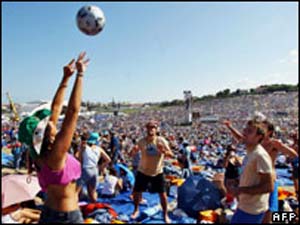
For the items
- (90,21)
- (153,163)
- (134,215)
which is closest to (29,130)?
(90,21)

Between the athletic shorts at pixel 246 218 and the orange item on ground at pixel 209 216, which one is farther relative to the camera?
the orange item on ground at pixel 209 216

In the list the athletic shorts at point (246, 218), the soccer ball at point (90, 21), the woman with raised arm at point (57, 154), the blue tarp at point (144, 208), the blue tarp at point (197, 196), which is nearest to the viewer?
the woman with raised arm at point (57, 154)

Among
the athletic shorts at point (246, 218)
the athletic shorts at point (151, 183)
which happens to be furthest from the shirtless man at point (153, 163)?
the athletic shorts at point (246, 218)

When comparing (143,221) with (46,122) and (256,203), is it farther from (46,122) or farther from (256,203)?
(46,122)

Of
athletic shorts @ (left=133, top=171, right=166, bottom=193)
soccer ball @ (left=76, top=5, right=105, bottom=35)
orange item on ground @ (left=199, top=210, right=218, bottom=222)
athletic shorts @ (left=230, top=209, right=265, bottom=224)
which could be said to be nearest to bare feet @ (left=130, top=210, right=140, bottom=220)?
athletic shorts @ (left=133, top=171, right=166, bottom=193)

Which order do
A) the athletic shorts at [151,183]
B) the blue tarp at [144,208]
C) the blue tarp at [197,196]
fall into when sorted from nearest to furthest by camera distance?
the athletic shorts at [151,183] → the blue tarp at [144,208] → the blue tarp at [197,196]

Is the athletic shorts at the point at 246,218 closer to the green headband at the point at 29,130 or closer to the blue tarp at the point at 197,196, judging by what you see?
the green headband at the point at 29,130

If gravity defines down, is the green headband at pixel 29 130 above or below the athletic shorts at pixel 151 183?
above

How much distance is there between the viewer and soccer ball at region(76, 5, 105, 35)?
3.50 meters

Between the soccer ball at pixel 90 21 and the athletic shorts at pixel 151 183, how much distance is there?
211 cm

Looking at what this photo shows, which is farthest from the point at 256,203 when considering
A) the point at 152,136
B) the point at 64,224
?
the point at 152,136

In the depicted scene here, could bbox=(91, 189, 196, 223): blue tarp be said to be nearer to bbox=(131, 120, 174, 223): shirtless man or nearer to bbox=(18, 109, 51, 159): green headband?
bbox=(131, 120, 174, 223): shirtless man

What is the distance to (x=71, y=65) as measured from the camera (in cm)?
197

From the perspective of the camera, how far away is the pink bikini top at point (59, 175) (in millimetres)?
1831
